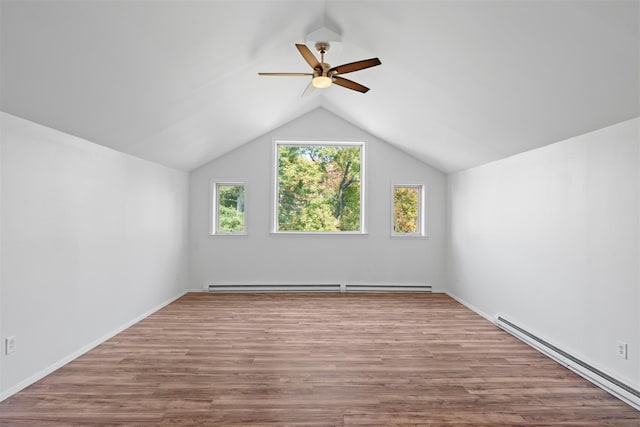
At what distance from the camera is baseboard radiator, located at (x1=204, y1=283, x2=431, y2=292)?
5.91 metres

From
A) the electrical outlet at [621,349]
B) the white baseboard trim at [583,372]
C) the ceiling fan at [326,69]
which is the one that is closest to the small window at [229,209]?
the ceiling fan at [326,69]

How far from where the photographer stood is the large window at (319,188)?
6270mm

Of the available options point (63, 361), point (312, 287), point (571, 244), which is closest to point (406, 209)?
point (312, 287)

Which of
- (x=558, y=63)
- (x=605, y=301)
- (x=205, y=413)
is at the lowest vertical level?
(x=205, y=413)

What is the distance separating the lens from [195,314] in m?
4.64

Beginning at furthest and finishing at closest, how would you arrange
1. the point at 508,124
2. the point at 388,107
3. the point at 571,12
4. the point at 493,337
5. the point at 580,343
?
the point at 388,107
the point at 493,337
the point at 508,124
the point at 580,343
the point at 571,12

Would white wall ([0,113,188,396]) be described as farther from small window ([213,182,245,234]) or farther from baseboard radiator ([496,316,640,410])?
baseboard radiator ([496,316,640,410])

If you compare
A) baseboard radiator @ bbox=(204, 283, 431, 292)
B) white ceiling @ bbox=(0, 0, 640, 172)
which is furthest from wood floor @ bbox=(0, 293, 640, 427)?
white ceiling @ bbox=(0, 0, 640, 172)

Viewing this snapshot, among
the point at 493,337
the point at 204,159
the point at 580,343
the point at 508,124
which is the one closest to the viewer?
the point at 580,343

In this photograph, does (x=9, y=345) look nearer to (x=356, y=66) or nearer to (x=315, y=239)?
(x=356, y=66)

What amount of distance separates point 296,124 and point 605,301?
15.3 feet

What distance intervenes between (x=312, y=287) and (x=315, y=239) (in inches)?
30.8

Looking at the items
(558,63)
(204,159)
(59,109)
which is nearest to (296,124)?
(204,159)

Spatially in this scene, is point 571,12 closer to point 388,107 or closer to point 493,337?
point 388,107
